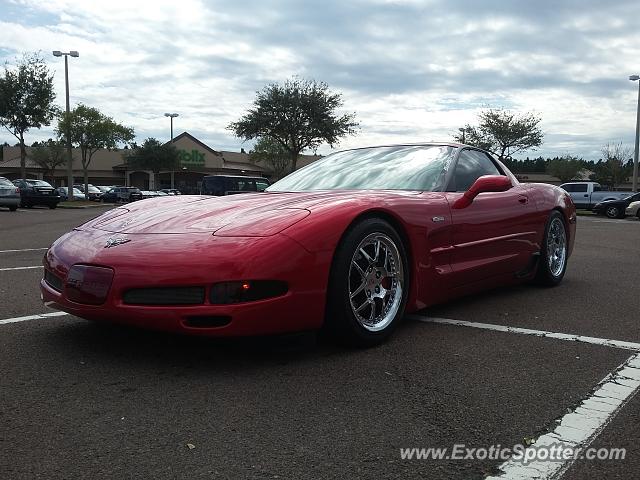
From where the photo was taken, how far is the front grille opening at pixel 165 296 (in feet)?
9.41

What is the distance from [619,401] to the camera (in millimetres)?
2596

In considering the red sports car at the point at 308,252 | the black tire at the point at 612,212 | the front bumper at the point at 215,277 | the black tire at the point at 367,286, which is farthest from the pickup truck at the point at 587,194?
the front bumper at the point at 215,277

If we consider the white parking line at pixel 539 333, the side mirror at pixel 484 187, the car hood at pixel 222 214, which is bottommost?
the white parking line at pixel 539 333

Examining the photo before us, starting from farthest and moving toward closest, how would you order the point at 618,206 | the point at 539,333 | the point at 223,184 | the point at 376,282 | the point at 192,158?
the point at 192,158 < the point at 223,184 < the point at 618,206 < the point at 539,333 < the point at 376,282

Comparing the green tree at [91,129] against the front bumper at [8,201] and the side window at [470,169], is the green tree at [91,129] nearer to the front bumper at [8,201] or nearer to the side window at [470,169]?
the front bumper at [8,201]

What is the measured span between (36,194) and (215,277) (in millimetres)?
24944

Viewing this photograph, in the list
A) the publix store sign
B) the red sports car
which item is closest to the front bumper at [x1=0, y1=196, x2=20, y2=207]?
the red sports car

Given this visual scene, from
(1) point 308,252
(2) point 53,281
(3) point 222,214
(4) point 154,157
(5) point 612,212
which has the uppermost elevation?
(4) point 154,157

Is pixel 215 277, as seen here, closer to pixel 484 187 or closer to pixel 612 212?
pixel 484 187

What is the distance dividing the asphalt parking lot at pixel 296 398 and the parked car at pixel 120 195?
34541 mm

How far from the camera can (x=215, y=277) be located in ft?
9.37

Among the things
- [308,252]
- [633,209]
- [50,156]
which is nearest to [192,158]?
[50,156]

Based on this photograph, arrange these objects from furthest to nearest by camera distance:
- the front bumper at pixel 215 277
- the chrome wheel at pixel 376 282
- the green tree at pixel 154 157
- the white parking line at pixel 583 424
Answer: the green tree at pixel 154 157 → the chrome wheel at pixel 376 282 → the front bumper at pixel 215 277 → the white parking line at pixel 583 424

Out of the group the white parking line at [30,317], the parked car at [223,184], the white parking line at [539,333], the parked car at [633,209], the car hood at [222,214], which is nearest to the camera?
the car hood at [222,214]
